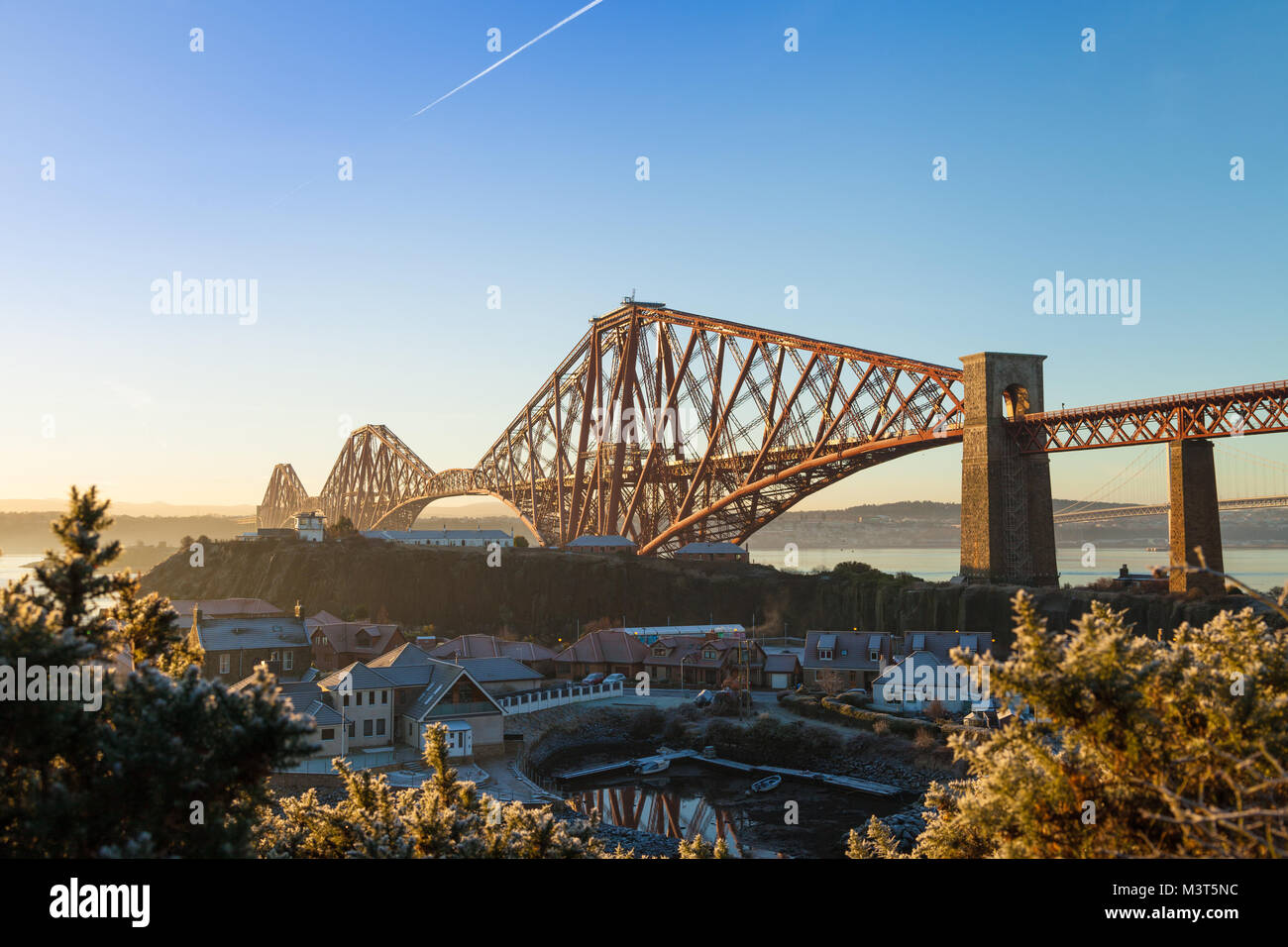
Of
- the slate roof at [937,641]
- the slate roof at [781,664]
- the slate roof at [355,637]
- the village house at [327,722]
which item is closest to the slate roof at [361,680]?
the village house at [327,722]

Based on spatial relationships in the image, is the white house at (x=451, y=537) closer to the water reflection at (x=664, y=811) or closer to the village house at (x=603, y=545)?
the village house at (x=603, y=545)

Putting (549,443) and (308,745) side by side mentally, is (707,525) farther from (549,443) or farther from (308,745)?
(308,745)

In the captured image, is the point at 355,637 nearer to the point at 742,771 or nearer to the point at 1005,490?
the point at 742,771

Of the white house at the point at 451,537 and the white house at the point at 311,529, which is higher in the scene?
the white house at the point at 311,529

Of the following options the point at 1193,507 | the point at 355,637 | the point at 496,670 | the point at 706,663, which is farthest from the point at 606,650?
the point at 1193,507

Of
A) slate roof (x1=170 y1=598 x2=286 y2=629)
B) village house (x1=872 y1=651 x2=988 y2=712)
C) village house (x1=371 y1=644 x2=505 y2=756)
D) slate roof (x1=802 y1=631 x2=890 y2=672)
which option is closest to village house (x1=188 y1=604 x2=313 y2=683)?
slate roof (x1=170 y1=598 x2=286 y2=629)
